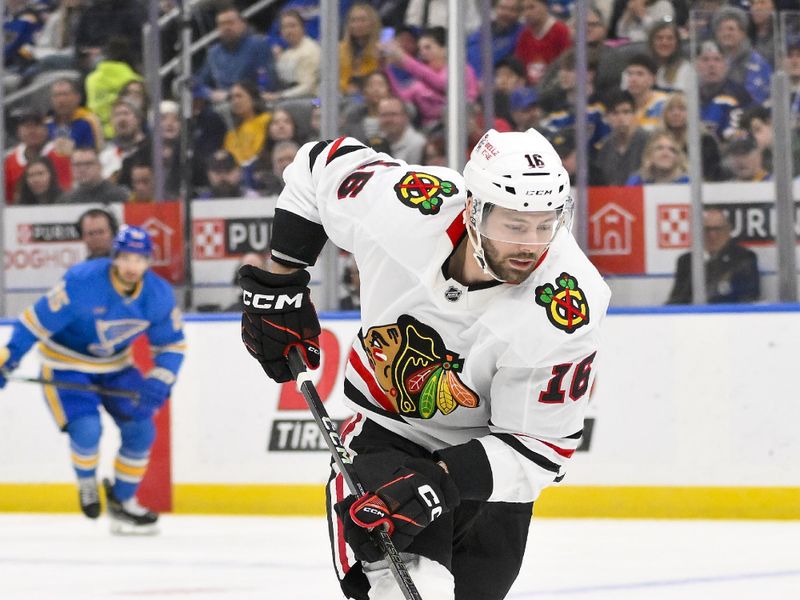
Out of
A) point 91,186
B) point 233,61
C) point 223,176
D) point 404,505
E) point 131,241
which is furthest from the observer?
point 91,186

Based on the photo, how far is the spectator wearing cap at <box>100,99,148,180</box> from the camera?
7.26 meters

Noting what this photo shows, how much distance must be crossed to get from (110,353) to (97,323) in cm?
18

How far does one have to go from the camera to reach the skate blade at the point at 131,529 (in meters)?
6.32

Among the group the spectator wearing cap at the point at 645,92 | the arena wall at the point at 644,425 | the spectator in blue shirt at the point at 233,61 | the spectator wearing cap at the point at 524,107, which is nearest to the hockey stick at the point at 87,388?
the arena wall at the point at 644,425

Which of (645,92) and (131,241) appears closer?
(131,241)

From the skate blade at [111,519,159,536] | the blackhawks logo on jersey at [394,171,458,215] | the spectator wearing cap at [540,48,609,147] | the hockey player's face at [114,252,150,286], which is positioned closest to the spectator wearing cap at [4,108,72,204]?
the hockey player's face at [114,252,150,286]

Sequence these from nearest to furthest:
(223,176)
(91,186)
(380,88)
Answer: (380,88)
(223,176)
(91,186)

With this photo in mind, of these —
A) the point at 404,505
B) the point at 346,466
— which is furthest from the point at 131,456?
the point at 404,505

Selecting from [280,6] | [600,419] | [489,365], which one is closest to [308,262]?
[489,365]

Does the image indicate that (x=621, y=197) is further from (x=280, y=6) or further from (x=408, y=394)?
(x=408, y=394)

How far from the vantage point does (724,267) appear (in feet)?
21.0

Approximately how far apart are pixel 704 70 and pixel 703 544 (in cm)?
213

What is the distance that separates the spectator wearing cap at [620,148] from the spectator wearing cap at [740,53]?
1.54 feet

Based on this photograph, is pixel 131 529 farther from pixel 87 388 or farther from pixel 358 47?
pixel 358 47
